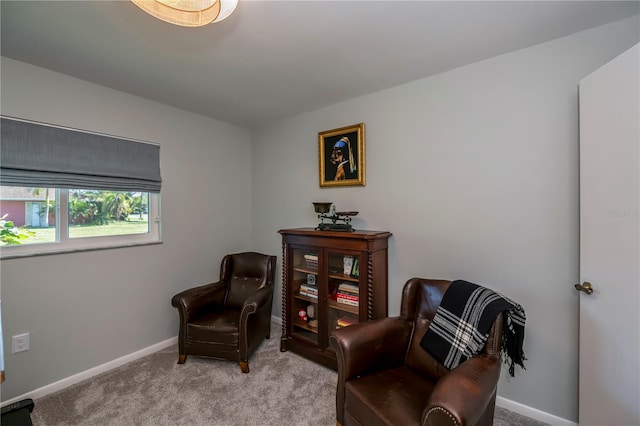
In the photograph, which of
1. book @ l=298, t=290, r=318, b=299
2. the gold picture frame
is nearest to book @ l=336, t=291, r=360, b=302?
book @ l=298, t=290, r=318, b=299

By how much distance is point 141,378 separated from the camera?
216cm

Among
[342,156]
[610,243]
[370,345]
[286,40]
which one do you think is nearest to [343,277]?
[370,345]

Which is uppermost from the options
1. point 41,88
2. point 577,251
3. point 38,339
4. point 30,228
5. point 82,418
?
point 41,88

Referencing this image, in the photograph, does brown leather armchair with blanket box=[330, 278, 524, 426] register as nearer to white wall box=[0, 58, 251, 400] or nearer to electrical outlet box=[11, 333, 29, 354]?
white wall box=[0, 58, 251, 400]

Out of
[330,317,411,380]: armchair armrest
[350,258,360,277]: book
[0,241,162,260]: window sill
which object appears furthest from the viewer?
[350,258,360,277]: book

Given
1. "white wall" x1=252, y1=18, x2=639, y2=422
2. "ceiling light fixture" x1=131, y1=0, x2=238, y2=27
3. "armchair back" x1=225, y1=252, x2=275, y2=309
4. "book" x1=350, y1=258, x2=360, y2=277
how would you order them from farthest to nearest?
1. "armchair back" x1=225, y1=252, x2=275, y2=309
2. "book" x1=350, y1=258, x2=360, y2=277
3. "white wall" x1=252, y1=18, x2=639, y2=422
4. "ceiling light fixture" x1=131, y1=0, x2=238, y2=27

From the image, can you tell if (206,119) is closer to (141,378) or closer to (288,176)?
(288,176)

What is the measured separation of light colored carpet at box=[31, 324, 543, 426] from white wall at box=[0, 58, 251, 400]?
287 millimetres

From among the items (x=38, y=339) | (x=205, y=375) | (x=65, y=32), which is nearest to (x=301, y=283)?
(x=205, y=375)

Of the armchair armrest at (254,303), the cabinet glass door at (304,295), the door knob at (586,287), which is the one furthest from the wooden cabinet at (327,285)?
the door knob at (586,287)

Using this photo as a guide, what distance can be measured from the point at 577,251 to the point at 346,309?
160 cm

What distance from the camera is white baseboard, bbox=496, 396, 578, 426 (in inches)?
65.8

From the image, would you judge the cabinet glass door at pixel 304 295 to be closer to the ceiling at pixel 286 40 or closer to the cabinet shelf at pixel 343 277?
the cabinet shelf at pixel 343 277

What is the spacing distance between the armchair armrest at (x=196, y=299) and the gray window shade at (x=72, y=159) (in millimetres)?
1050
